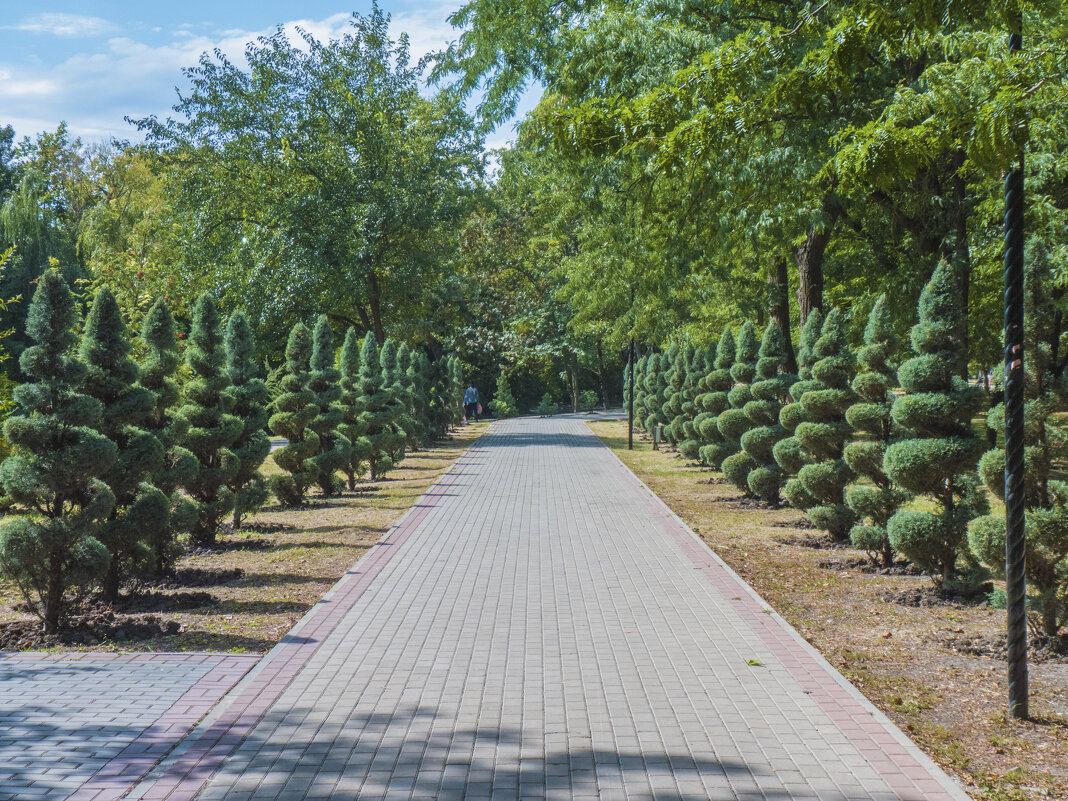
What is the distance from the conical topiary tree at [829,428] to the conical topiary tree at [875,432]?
3.36 ft

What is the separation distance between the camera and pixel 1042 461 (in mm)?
6941

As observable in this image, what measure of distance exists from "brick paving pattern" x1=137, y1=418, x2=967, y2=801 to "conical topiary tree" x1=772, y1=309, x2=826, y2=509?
236cm

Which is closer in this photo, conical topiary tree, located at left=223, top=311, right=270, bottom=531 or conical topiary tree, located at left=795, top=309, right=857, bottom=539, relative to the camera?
conical topiary tree, located at left=795, top=309, right=857, bottom=539

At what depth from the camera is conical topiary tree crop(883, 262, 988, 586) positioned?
861 centimetres

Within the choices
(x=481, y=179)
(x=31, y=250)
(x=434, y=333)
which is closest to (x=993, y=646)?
(x=481, y=179)

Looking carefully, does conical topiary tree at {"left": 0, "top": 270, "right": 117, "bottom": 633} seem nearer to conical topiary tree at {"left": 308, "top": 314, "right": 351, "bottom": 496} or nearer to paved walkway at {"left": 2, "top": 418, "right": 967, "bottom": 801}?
paved walkway at {"left": 2, "top": 418, "right": 967, "bottom": 801}

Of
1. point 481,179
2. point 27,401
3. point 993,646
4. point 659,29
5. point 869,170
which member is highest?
point 481,179

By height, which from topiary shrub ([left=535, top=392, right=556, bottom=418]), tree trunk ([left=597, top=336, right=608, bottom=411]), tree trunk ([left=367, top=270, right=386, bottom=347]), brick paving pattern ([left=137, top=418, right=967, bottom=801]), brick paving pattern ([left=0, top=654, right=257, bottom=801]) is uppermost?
tree trunk ([left=367, top=270, right=386, bottom=347])

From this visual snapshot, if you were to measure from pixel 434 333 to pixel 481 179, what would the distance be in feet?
43.5

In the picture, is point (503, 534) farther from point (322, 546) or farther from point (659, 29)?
point (659, 29)

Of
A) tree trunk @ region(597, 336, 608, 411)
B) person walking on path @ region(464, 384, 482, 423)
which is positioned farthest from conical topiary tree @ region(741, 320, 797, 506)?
tree trunk @ region(597, 336, 608, 411)

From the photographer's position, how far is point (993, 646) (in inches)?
294

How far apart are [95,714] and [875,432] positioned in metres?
8.36

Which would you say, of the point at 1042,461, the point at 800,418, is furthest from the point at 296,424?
the point at 1042,461
